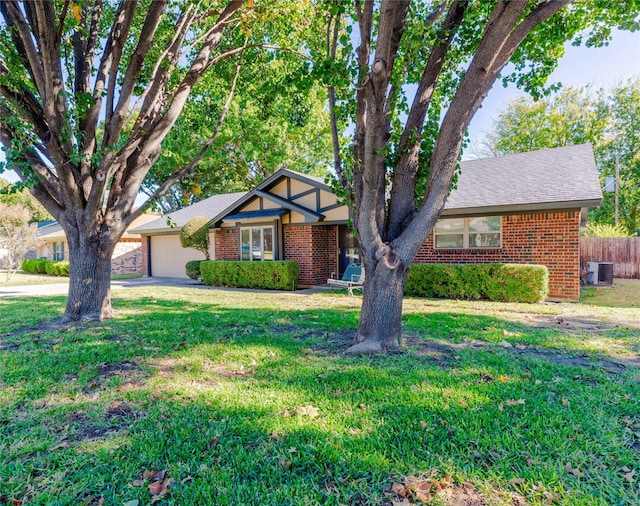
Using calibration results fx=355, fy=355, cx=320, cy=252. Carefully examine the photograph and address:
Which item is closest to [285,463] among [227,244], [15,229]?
[227,244]

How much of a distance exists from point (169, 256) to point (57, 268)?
7440 mm

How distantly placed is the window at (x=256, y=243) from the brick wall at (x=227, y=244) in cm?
34

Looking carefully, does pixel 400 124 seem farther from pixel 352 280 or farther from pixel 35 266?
pixel 35 266

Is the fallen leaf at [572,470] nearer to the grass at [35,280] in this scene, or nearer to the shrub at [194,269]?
the shrub at [194,269]

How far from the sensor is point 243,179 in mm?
26984

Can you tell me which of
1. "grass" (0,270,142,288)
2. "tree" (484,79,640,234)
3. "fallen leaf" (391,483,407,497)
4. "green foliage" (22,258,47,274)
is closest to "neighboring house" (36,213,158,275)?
A: "green foliage" (22,258,47,274)

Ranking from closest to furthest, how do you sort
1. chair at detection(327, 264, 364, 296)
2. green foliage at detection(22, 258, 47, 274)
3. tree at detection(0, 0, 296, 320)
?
tree at detection(0, 0, 296, 320), chair at detection(327, 264, 364, 296), green foliage at detection(22, 258, 47, 274)

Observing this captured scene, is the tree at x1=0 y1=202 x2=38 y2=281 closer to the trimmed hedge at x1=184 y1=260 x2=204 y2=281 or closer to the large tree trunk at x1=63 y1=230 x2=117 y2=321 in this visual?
the trimmed hedge at x1=184 y1=260 x2=204 y2=281

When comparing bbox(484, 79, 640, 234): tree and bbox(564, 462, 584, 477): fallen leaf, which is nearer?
bbox(564, 462, 584, 477): fallen leaf

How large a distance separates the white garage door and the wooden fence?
1814 centimetres

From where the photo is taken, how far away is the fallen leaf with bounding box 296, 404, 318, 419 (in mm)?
3066

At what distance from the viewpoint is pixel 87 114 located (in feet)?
21.1

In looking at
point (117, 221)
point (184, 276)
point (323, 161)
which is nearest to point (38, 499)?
point (117, 221)

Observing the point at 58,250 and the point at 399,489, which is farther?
the point at 58,250
